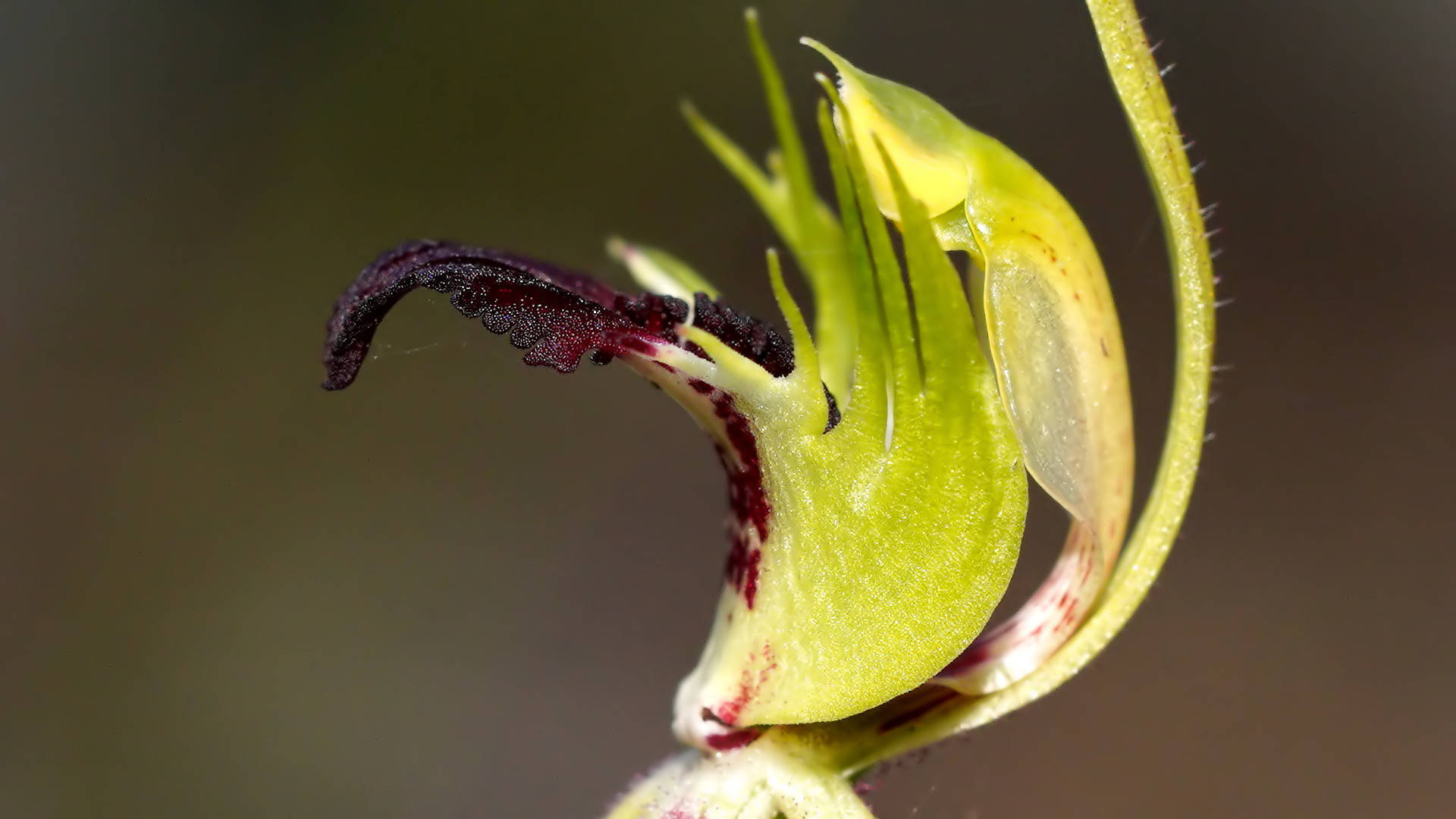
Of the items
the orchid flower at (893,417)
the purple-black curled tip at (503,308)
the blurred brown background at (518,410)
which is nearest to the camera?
the orchid flower at (893,417)

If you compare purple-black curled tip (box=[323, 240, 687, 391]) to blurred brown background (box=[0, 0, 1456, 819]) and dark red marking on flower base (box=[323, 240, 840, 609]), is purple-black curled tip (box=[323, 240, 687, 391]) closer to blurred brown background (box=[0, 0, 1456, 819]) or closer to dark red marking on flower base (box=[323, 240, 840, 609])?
dark red marking on flower base (box=[323, 240, 840, 609])

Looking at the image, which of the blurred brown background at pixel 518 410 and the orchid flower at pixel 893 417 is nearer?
the orchid flower at pixel 893 417

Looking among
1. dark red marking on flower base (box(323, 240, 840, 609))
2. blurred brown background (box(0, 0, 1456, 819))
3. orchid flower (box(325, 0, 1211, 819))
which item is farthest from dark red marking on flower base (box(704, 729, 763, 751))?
blurred brown background (box(0, 0, 1456, 819))

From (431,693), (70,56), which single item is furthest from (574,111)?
(431,693)

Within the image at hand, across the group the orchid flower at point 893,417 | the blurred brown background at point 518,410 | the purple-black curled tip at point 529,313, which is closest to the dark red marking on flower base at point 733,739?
the orchid flower at point 893,417

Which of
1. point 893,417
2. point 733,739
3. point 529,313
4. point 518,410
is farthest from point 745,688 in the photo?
point 518,410

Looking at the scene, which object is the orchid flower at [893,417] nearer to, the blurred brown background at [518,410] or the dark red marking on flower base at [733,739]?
the dark red marking on flower base at [733,739]

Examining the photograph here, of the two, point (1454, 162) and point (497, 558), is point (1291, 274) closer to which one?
point (1454, 162)
